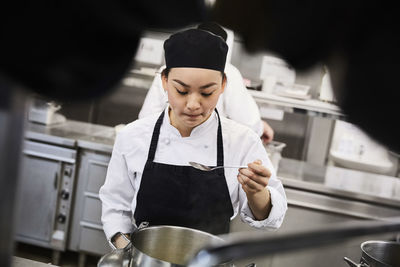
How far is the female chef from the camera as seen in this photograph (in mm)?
1611

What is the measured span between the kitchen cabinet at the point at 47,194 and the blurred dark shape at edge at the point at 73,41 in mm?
2851

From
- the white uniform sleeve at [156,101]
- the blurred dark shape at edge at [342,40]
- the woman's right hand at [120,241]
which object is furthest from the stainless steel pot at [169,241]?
the white uniform sleeve at [156,101]

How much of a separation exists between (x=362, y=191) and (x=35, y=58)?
9.35 ft

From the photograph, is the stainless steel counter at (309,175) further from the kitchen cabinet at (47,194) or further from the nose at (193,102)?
the nose at (193,102)

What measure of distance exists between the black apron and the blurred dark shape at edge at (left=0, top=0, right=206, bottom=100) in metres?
1.44

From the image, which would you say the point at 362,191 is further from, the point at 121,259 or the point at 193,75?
the point at 121,259

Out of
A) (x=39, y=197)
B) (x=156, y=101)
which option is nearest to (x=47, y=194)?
(x=39, y=197)

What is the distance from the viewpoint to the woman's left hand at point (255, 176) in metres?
1.38

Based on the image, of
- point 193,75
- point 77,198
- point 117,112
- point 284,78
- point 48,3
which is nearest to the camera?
point 48,3

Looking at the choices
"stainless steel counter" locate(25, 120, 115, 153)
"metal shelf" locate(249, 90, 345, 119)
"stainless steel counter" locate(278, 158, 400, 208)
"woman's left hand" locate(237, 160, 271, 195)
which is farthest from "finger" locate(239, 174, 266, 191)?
"metal shelf" locate(249, 90, 345, 119)

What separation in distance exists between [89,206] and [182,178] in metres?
1.55

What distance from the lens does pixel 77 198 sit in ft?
10.1

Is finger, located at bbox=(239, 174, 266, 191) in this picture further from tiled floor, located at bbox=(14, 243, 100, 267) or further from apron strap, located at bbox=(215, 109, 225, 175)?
tiled floor, located at bbox=(14, 243, 100, 267)

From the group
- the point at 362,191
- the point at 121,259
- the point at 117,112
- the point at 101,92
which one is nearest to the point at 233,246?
the point at 101,92
